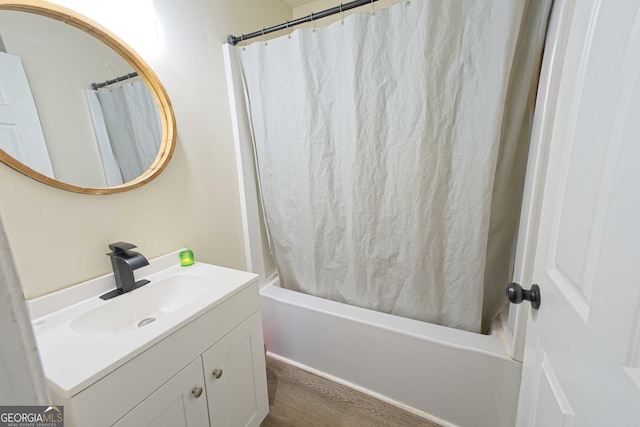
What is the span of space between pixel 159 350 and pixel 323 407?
1001 mm

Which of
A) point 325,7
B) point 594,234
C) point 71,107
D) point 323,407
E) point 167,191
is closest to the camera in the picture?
point 594,234

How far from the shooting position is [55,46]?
873 millimetres

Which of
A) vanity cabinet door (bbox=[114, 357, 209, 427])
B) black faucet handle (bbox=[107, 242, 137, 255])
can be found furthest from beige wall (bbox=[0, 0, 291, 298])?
vanity cabinet door (bbox=[114, 357, 209, 427])

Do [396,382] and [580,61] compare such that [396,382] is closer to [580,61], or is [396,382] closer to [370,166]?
[370,166]

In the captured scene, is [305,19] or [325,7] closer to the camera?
[305,19]

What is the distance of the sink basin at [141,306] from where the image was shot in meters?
0.88

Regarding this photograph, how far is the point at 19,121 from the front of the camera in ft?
2.62

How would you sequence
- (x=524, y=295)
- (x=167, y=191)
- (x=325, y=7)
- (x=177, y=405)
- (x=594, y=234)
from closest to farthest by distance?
(x=594, y=234)
(x=524, y=295)
(x=177, y=405)
(x=167, y=191)
(x=325, y=7)

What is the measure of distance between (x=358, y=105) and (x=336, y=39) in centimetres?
33

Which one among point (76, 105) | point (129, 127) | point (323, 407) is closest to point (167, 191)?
point (129, 127)

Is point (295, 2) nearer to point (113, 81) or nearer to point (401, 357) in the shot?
point (113, 81)

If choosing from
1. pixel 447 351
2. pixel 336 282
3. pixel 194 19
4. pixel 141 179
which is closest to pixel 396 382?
pixel 447 351

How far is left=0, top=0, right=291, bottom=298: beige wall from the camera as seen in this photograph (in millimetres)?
834

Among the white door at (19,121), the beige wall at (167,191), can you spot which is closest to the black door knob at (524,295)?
the beige wall at (167,191)
